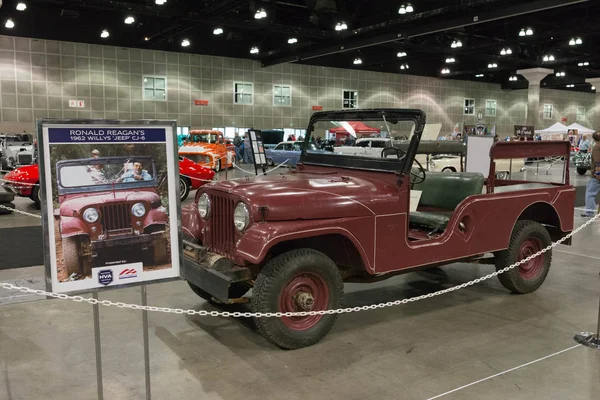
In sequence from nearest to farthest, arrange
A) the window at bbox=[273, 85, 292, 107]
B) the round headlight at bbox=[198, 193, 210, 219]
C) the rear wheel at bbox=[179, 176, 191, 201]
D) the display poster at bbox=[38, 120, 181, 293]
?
the display poster at bbox=[38, 120, 181, 293] → the round headlight at bbox=[198, 193, 210, 219] → the rear wheel at bbox=[179, 176, 191, 201] → the window at bbox=[273, 85, 292, 107]

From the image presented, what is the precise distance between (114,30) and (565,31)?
68.9 feet

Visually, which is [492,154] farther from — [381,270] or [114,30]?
[114,30]

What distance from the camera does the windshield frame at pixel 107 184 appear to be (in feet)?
8.72

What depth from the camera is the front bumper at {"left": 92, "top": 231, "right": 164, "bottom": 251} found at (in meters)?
2.74

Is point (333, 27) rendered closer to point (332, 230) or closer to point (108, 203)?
point (332, 230)

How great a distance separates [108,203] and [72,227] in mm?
213

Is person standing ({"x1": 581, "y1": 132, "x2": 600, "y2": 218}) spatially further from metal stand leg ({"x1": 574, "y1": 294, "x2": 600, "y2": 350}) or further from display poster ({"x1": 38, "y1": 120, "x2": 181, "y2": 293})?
display poster ({"x1": 38, "y1": 120, "x2": 181, "y2": 293})

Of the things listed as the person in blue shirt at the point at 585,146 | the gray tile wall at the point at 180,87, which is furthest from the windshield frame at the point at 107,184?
the gray tile wall at the point at 180,87

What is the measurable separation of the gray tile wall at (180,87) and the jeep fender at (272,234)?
78.9 feet

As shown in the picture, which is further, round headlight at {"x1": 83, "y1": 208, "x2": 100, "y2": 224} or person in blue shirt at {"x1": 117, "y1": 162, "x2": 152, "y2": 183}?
person in blue shirt at {"x1": 117, "y1": 162, "x2": 152, "y2": 183}

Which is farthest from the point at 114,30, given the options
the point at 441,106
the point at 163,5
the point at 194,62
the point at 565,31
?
the point at 441,106

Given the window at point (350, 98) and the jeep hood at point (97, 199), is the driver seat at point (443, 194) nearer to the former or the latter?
the jeep hood at point (97, 199)

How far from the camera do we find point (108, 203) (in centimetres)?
274

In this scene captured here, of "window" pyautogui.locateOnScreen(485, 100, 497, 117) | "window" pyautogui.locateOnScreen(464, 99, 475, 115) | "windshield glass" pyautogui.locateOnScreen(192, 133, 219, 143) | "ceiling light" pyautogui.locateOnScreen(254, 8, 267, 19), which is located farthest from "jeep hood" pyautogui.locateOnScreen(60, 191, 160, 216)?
"window" pyautogui.locateOnScreen(485, 100, 497, 117)
